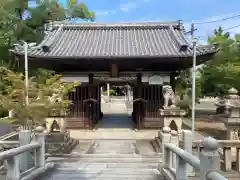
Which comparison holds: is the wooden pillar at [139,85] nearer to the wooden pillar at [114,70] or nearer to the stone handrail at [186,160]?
the wooden pillar at [114,70]

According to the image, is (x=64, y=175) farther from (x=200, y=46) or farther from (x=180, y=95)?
(x=180, y=95)

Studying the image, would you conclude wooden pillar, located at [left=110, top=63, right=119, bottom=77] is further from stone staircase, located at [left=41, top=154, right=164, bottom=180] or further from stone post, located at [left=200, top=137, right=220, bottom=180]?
stone post, located at [left=200, top=137, right=220, bottom=180]

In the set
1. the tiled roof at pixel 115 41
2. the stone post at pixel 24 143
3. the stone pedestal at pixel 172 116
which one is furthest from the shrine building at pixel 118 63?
the stone post at pixel 24 143

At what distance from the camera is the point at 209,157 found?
3500mm

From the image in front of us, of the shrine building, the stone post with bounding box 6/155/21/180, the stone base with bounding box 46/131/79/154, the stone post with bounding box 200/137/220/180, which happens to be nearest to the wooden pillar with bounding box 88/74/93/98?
the shrine building

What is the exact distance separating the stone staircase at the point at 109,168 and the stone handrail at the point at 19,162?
30 centimetres

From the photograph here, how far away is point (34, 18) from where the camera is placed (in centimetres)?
1889

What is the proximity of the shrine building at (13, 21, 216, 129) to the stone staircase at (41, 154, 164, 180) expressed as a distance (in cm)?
507

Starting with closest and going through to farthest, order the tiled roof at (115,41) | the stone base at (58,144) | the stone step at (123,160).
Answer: the stone step at (123,160) → the stone base at (58,144) → the tiled roof at (115,41)

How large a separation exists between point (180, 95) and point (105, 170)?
1414cm

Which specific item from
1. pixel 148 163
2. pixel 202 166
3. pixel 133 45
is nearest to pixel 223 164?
pixel 148 163

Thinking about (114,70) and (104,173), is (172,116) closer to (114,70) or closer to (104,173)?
(114,70)

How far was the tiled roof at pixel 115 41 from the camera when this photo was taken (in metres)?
12.2

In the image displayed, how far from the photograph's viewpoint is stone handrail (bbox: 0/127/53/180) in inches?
196
